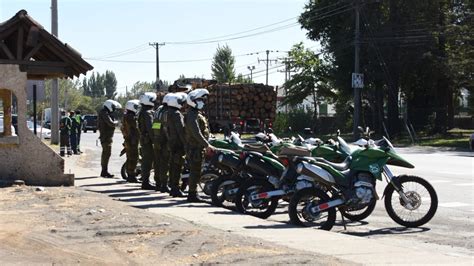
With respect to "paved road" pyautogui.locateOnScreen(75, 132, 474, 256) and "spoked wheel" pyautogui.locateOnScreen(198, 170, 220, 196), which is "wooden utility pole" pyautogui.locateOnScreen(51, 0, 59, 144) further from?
"paved road" pyautogui.locateOnScreen(75, 132, 474, 256)

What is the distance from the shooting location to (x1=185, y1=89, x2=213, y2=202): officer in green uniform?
12016 millimetres

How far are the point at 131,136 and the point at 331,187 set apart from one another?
21.1 feet

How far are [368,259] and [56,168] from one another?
330 inches

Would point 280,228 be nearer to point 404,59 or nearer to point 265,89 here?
point 265,89

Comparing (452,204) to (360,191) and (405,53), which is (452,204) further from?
(405,53)

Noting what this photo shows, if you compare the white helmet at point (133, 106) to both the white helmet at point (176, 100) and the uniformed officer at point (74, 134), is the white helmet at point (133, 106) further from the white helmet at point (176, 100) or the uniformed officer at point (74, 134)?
the uniformed officer at point (74, 134)

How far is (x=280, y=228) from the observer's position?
964cm

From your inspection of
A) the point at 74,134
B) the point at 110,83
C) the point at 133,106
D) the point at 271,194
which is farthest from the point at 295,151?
the point at 110,83

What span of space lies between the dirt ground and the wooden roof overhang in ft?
12.3

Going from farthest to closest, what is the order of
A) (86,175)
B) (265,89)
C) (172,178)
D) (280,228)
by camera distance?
(265,89) → (86,175) → (172,178) → (280,228)

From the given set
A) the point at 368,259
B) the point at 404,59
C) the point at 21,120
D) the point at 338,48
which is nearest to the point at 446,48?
the point at 404,59

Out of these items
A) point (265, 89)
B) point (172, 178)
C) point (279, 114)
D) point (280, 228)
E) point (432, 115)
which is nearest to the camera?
point (280, 228)

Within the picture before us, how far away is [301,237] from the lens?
8891mm

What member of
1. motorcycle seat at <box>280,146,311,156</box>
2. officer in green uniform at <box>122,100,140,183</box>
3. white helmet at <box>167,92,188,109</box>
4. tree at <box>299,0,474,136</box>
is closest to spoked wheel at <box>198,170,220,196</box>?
white helmet at <box>167,92,188,109</box>
